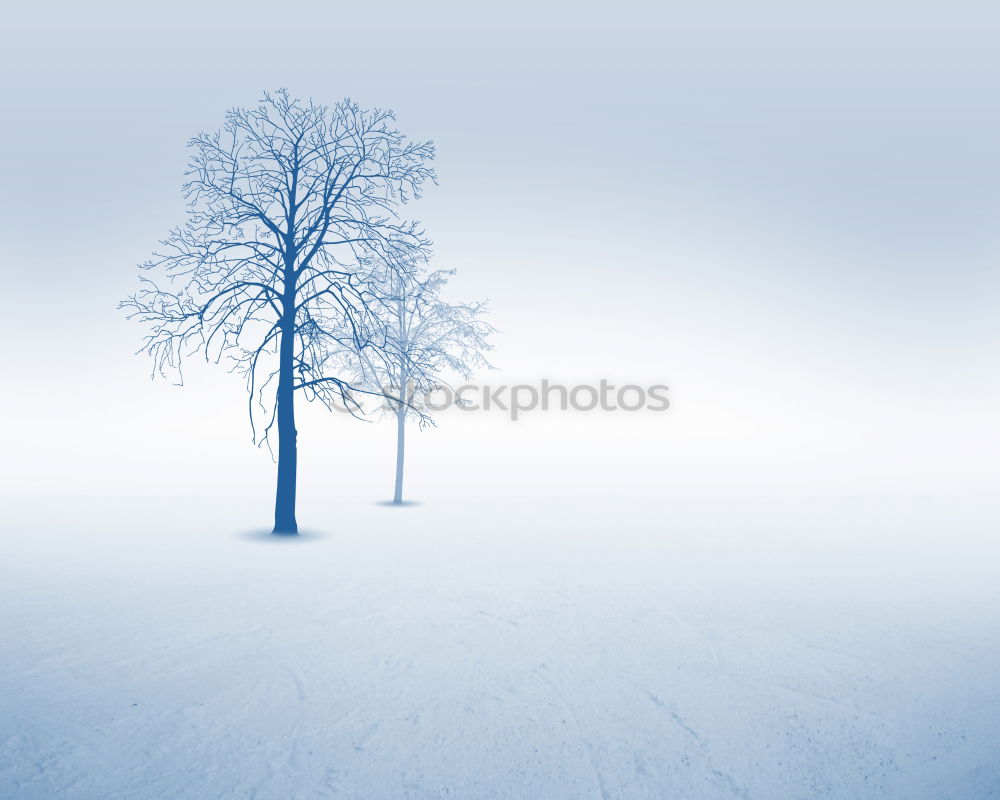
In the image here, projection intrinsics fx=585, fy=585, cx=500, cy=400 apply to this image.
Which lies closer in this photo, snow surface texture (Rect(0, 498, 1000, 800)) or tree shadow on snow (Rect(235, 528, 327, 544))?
snow surface texture (Rect(0, 498, 1000, 800))

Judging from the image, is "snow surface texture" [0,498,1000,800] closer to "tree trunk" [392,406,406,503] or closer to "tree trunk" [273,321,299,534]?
"tree trunk" [273,321,299,534]

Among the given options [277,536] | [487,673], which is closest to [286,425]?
[277,536]

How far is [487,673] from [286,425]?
35.4 ft

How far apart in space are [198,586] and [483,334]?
14.3m

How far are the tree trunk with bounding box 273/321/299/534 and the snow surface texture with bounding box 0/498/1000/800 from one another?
4.65 feet

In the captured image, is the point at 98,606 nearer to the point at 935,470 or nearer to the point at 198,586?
the point at 198,586

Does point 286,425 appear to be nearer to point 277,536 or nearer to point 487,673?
point 277,536

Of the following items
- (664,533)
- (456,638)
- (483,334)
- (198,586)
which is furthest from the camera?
(483,334)

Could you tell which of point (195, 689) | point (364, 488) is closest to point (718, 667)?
point (195, 689)

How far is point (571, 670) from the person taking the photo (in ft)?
25.3

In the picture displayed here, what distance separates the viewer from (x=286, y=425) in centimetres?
1622

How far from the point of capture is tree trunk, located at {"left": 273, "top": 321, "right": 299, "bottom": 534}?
53.1 ft

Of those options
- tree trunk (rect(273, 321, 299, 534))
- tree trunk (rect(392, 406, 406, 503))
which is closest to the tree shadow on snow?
tree trunk (rect(273, 321, 299, 534))

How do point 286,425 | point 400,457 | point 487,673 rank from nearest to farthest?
point 487,673, point 286,425, point 400,457
